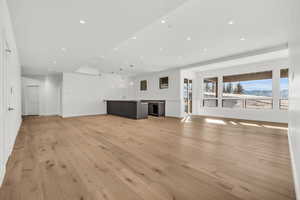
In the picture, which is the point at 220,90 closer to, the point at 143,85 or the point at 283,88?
the point at 283,88

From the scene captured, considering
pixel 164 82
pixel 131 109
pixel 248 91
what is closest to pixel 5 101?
pixel 131 109

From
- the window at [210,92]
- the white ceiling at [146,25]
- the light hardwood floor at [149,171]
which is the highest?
the white ceiling at [146,25]

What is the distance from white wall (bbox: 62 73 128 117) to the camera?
8.22m

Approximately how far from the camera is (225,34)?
392 cm

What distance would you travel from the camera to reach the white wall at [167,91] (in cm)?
816

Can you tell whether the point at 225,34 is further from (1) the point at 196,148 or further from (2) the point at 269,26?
(1) the point at 196,148

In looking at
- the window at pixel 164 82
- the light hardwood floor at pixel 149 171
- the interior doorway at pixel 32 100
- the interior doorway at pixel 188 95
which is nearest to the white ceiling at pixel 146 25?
the light hardwood floor at pixel 149 171

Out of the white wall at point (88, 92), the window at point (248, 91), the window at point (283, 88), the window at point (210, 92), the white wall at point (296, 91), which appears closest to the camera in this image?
the white wall at point (296, 91)

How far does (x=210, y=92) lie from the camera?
27.5 ft

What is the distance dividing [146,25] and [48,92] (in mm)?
9105

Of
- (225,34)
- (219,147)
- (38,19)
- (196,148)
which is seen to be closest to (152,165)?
(196,148)

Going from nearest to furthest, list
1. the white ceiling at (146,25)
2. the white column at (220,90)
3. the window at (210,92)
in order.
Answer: the white ceiling at (146,25)
the white column at (220,90)
the window at (210,92)

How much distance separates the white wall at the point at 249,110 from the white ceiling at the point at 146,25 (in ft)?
6.74

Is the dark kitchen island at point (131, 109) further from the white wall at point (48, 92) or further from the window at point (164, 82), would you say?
the white wall at point (48, 92)
